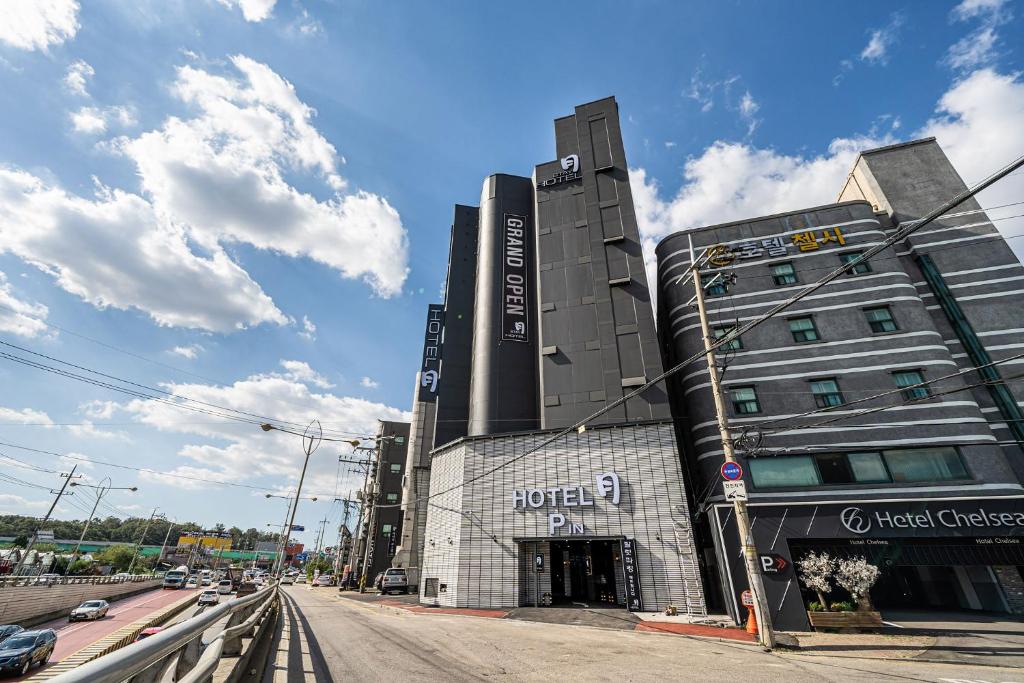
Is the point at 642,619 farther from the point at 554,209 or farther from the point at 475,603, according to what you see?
the point at 554,209

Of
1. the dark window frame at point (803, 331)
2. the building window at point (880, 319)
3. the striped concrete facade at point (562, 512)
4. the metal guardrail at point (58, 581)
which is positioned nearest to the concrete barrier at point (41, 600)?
the metal guardrail at point (58, 581)

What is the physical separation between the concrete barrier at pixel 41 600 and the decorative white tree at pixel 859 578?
46.4 m

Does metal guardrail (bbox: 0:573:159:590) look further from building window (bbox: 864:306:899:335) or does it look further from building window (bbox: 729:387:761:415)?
building window (bbox: 864:306:899:335)

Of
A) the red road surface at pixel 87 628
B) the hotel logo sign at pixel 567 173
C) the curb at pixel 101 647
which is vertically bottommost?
the red road surface at pixel 87 628

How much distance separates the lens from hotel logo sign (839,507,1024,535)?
1803cm

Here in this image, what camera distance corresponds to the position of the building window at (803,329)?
25766 mm

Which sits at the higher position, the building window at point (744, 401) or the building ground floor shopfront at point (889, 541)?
the building window at point (744, 401)

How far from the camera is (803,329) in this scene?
26.1 metres

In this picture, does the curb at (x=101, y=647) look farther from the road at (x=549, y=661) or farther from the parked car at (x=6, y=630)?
the parked car at (x=6, y=630)

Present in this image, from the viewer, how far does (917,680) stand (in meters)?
9.97

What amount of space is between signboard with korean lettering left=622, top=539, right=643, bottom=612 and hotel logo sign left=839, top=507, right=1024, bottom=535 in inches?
389

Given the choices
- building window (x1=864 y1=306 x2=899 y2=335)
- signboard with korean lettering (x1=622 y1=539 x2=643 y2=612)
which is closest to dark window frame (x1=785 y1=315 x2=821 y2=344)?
building window (x1=864 y1=306 x2=899 y2=335)

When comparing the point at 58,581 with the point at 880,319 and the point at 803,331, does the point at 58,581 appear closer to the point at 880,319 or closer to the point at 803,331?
the point at 803,331

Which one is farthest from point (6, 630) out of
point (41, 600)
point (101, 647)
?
point (101, 647)
